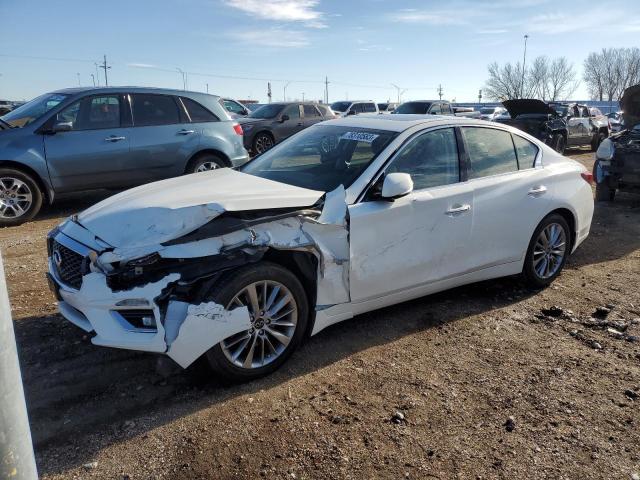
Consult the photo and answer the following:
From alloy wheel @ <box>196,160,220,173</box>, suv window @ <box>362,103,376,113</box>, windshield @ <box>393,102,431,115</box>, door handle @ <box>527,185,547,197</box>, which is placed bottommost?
door handle @ <box>527,185,547,197</box>

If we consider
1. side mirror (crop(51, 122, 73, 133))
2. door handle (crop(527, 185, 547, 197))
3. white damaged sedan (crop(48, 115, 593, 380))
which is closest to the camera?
white damaged sedan (crop(48, 115, 593, 380))

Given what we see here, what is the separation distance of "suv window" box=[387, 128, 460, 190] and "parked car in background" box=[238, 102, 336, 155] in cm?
1209

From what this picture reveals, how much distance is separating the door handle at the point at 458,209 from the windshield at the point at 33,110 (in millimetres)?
6110

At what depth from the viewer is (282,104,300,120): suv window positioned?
55.8 feet

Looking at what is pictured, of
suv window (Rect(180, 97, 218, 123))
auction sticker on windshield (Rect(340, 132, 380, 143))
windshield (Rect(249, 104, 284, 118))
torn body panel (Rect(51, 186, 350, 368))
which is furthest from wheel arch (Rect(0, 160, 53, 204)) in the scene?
windshield (Rect(249, 104, 284, 118))

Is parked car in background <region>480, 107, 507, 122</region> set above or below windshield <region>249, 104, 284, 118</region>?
above

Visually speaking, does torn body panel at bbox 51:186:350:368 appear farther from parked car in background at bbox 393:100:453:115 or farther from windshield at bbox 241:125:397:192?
parked car in background at bbox 393:100:453:115

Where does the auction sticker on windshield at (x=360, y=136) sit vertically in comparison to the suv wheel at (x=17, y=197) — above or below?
above

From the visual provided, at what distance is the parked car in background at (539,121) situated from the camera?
49.2ft

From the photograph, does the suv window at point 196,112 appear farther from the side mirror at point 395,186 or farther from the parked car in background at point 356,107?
the parked car in background at point 356,107

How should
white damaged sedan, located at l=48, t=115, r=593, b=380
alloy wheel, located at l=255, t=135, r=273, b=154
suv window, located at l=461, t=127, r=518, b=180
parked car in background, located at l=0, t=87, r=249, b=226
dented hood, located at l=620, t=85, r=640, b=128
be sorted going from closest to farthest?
white damaged sedan, located at l=48, t=115, r=593, b=380 → suv window, located at l=461, t=127, r=518, b=180 → parked car in background, located at l=0, t=87, r=249, b=226 → dented hood, located at l=620, t=85, r=640, b=128 → alloy wheel, located at l=255, t=135, r=273, b=154

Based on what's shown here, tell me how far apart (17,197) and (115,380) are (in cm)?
505

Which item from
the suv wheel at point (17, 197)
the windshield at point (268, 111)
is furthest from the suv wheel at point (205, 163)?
the windshield at point (268, 111)

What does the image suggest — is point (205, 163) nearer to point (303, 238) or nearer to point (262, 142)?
point (303, 238)
